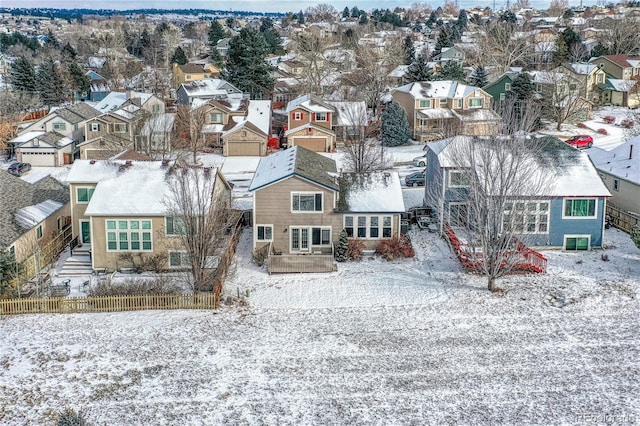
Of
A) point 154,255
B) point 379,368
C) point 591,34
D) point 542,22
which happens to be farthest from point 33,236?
point 542,22

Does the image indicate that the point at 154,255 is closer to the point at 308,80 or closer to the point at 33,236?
the point at 33,236

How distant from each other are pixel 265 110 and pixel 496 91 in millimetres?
26600

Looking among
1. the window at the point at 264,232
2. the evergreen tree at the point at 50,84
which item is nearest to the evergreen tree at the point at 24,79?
the evergreen tree at the point at 50,84

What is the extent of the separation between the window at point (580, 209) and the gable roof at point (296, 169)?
11.9 meters

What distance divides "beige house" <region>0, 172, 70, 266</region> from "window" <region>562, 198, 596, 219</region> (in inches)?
1040

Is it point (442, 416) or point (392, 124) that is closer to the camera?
point (442, 416)

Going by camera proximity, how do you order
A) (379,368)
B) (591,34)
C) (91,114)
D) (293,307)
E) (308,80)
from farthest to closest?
(591,34), (308,80), (91,114), (293,307), (379,368)

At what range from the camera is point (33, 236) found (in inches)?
1391

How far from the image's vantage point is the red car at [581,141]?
61.2 metres

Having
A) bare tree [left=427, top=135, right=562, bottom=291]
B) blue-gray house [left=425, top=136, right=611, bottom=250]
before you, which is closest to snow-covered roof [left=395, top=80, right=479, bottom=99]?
blue-gray house [left=425, top=136, right=611, bottom=250]

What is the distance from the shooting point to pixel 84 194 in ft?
121

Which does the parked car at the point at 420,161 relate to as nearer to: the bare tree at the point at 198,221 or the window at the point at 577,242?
the window at the point at 577,242

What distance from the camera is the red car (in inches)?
2411

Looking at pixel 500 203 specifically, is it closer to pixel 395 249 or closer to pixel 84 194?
pixel 395 249
